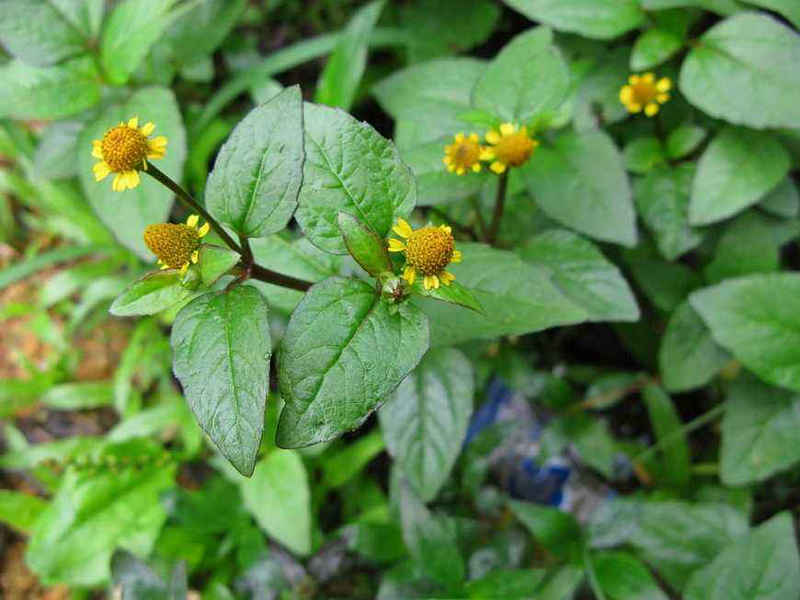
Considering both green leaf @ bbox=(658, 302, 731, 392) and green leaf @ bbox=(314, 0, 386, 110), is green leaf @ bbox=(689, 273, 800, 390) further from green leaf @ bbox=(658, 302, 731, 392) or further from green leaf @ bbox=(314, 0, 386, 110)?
green leaf @ bbox=(314, 0, 386, 110)

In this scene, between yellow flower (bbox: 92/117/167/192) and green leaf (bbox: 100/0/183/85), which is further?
green leaf (bbox: 100/0/183/85)

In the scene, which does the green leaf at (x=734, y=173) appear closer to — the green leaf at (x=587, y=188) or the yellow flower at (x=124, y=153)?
the green leaf at (x=587, y=188)

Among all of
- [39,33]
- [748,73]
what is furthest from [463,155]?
[39,33]

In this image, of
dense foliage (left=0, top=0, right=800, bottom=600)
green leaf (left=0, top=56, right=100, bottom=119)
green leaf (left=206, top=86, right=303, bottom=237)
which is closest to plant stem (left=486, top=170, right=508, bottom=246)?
dense foliage (left=0, top=0, right=800, bottom=600)

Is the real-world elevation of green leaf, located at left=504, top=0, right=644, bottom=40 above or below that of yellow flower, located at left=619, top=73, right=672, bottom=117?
above

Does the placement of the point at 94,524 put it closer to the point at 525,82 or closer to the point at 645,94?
the point at 525,82

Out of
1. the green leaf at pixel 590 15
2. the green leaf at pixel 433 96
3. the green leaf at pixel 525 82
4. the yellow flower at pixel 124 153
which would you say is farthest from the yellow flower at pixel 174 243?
the green leaf at pixel 590 15
